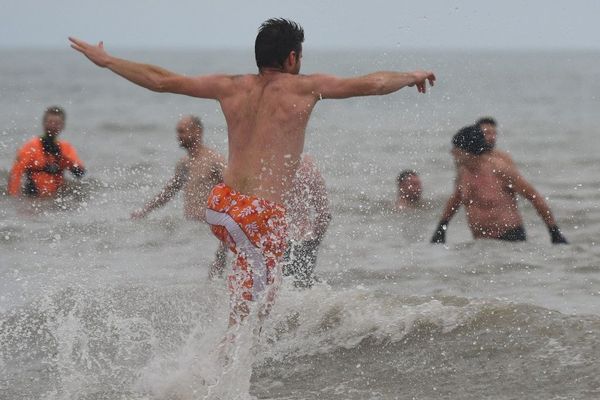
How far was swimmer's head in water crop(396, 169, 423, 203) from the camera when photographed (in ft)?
38.9

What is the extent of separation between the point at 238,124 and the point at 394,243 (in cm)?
537

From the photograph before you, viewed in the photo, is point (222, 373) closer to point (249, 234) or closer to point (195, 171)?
point (249, 234)

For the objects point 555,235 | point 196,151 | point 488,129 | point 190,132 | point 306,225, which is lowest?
point 555,235

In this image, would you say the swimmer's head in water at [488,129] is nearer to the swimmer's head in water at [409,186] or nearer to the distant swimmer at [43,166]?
the swimmer's head in water at [409,186]

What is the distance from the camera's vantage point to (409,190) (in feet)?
40.1

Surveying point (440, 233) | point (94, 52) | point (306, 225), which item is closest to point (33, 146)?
point (440, 233)

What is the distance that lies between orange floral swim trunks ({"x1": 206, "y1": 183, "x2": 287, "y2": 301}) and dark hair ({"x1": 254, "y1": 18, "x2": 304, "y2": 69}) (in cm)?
70

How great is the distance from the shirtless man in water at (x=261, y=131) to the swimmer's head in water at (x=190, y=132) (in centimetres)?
362

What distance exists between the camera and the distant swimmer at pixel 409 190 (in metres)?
11.9

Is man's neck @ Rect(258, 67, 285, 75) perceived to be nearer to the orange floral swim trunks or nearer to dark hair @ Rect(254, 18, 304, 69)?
dark hair @ Rect(254, 18, 304, 69)

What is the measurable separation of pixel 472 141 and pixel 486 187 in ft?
1.37

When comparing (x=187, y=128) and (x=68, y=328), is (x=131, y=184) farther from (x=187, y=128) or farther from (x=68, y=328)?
(x=68, y=328)

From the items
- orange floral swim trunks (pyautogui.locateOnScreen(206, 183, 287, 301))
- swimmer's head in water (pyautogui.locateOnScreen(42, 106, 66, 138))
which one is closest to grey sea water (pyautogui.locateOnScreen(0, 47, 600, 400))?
orange floral swim trunks (pyautogui.locateOnScreen(206, 183, 287, 301))

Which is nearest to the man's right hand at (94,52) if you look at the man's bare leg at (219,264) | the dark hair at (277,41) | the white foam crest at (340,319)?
the dark hair at (277,41)
